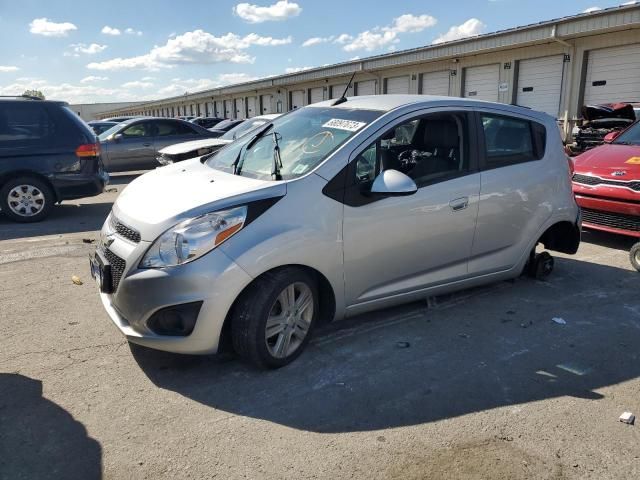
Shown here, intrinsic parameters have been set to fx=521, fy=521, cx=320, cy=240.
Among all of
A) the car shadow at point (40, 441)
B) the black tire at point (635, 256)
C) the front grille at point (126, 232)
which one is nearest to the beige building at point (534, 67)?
the black tire at point (635, 256)

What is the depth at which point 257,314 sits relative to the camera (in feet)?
10.2

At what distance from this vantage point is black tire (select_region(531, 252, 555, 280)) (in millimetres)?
5121

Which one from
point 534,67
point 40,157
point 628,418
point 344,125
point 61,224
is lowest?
point 628,418

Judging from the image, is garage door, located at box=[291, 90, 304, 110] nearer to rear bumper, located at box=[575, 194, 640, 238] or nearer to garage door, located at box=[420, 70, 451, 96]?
garage door, located at box=[420, 70, 451, 96]

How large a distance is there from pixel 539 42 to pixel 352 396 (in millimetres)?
16889

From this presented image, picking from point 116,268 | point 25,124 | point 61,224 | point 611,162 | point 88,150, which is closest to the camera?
point 116,268

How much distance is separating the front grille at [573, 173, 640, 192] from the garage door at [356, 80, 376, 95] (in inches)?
746

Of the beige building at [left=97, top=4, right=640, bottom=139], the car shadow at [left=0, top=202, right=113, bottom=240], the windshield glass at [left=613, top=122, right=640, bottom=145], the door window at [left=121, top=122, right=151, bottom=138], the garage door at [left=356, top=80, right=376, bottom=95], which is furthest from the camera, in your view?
the garage door at [left=356, top=80, right=376, bottom=95]

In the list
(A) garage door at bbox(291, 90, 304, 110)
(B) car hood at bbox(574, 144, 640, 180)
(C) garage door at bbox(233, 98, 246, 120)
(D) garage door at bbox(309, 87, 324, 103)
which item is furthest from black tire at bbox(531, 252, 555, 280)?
(C) garage door at bbox(233, 98, 246, 120)

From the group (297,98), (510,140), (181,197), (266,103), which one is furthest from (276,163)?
(266,103)

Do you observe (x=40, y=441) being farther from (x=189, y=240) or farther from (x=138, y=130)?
(x=138, y=130)

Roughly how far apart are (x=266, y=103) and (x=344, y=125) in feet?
108

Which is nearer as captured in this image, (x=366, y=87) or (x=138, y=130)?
(x=138, y=130)

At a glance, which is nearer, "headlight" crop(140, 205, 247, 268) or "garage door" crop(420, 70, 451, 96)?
"headlight" crop(140, 205, 247, 268)
